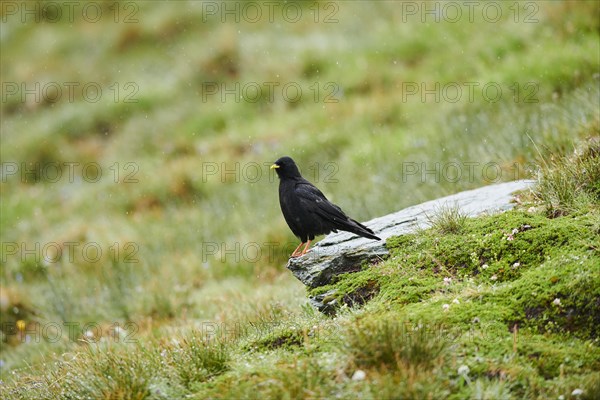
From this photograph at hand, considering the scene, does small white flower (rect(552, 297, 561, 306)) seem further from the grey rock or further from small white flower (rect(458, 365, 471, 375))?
the grey rock

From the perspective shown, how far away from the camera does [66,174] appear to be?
12.5 metres

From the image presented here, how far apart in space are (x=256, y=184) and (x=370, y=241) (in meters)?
5.10

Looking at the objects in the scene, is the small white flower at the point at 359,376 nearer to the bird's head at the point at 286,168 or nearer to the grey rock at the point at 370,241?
the grey rock at the point at 370,241

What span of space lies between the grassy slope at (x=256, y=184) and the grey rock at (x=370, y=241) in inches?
15.1

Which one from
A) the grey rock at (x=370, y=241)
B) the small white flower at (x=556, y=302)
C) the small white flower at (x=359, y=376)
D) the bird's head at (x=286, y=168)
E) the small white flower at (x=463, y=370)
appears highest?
the bird's head at (x=286, y=168)

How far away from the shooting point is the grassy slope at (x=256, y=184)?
11.4 ft

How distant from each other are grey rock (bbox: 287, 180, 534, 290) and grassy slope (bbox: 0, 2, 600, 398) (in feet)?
1.26

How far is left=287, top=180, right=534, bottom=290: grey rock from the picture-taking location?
15.2ft

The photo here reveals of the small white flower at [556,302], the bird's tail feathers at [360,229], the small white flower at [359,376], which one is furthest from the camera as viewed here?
the bird's tail feathers at [360,229]

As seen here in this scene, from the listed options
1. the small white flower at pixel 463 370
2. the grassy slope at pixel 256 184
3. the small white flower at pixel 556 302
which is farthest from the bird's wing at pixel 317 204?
the small white flower at pixel 463 370

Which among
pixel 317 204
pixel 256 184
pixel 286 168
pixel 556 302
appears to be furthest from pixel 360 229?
pixel 256 184

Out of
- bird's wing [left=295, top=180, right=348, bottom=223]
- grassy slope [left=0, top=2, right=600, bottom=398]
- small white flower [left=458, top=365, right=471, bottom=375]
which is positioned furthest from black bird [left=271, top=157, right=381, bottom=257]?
small white flower [left=458, top=365, right=471, bottom=375]

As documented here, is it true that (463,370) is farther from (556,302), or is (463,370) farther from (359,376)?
(556,302)

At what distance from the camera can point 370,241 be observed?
15.6 feet
